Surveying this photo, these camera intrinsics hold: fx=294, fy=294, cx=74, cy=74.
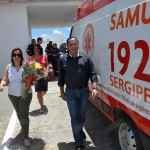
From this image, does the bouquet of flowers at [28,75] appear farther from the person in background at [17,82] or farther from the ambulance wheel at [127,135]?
the ambulance wheel at [127,135]

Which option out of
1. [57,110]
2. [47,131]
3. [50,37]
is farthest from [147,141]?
[50,37]

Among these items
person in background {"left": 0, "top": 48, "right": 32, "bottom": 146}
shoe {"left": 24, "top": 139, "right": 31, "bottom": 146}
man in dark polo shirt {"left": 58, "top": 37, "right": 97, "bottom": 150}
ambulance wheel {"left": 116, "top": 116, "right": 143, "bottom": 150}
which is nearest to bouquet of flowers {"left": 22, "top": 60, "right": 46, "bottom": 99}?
person in background {"left": 0, "top": 48, "right": 32, "bottom": 146}

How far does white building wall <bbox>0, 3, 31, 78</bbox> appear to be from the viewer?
13.7 m

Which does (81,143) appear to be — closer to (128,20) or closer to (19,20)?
(128,20)

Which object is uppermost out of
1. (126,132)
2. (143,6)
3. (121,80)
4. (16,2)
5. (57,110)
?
(16,2)

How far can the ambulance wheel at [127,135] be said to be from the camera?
3.68m

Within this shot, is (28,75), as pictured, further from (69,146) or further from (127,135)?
(127,135)

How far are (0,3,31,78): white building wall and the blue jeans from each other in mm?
9326

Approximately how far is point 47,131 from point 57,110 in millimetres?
1701

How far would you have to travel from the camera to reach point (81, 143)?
483cm

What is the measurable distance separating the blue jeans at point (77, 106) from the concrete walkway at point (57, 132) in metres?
0.30

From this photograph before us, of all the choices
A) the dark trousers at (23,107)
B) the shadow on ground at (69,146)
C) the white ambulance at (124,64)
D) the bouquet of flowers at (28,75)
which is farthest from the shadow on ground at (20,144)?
the white ambulance at (124,64)

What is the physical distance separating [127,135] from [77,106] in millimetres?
1098

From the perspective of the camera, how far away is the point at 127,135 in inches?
159
